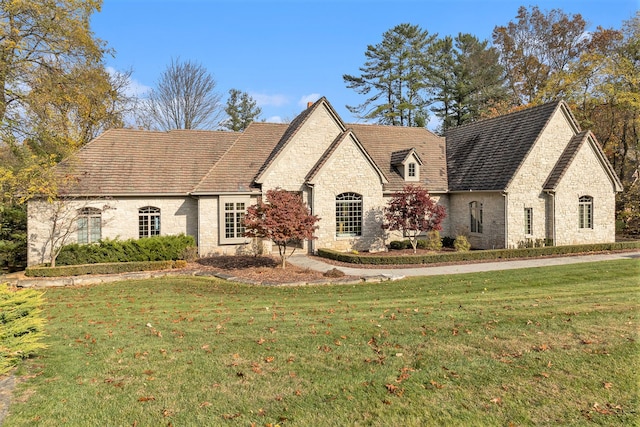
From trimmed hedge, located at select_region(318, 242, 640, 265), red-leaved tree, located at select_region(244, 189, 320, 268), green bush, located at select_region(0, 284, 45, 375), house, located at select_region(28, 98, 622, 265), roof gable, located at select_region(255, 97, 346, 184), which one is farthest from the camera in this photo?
roof gable, located at select_region(255, 97, 346, 184)

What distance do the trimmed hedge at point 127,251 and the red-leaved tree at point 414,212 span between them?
1109 cm

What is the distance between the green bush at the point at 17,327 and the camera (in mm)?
6395

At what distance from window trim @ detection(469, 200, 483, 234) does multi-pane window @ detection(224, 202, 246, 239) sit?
45.2ft

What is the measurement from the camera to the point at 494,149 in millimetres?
25125

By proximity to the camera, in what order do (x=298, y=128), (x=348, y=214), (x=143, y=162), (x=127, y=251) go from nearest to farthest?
(x=127, y=251)
(x=298, y=128)
(x=143, y=162)
(x=348, y=214)

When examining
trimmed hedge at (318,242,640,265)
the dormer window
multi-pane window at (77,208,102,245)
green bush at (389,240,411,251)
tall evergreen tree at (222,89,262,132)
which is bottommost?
trimmed hedge at (318,242,640,265)

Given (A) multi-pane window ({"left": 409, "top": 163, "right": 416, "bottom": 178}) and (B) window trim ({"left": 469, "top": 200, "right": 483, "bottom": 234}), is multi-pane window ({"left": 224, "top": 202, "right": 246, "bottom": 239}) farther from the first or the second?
(B) window trim ({"left": 469, "top": 200, "right": 483, "bottom": 234})

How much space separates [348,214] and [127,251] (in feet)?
39.0

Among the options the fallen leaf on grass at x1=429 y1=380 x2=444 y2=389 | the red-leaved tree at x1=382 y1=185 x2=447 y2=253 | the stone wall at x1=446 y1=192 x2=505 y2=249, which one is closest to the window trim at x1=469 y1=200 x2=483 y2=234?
the stone wall at x1=446 y1=192 x2=505 y2=249

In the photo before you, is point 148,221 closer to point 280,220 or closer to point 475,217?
point 280,220

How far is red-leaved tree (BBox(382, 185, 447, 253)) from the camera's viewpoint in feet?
69.7

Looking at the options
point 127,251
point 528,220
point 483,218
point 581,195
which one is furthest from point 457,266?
Answer: point 127,251

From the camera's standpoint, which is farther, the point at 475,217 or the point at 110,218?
the point at 475,217

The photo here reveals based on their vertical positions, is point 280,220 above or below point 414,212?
below
